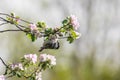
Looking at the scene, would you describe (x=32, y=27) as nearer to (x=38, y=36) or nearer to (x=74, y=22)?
(x=38, y=36)

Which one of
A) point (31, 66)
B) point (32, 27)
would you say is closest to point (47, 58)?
point (31, 66)

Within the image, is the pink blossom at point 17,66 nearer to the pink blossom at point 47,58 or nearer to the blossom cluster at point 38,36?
the blossom cluster at point 38,36

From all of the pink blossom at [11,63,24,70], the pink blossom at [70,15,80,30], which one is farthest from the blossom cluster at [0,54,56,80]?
the pink blossom at [70,15,80,30]

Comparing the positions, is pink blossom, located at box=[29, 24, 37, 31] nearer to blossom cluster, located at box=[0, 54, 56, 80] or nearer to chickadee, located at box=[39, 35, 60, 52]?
chickadee, located at box=[39, 35, 60, 52]

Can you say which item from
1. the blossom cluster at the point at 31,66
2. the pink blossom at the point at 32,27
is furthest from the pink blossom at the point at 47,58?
the pink blossom at the point at 32,27

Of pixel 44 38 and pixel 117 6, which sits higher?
pixel 117 6

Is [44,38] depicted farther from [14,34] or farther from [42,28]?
[14,34]

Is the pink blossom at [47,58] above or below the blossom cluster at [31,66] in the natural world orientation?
above

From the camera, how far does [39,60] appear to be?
20.0 ft

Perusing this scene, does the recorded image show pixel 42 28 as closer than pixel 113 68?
Yes

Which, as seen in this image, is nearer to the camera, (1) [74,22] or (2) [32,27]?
(2) [32,27]

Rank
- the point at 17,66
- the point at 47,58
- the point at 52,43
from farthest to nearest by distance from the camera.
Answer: the point at 47,58 < the point at 17,66 < the point at 52,43

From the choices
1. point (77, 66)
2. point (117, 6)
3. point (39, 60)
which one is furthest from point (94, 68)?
point (39, 60)

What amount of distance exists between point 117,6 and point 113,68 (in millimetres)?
2308
